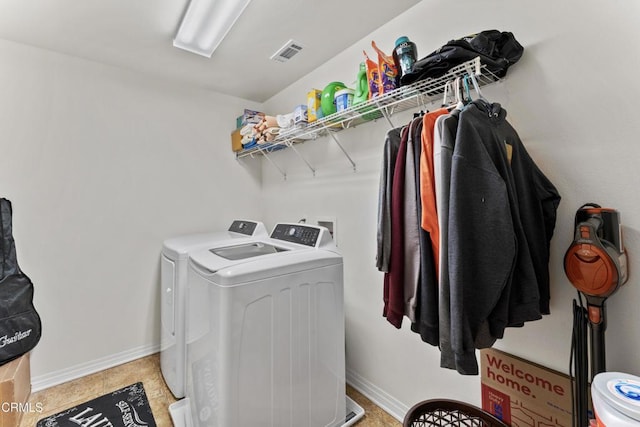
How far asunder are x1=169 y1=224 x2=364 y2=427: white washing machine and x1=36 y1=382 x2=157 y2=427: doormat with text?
0.84ft

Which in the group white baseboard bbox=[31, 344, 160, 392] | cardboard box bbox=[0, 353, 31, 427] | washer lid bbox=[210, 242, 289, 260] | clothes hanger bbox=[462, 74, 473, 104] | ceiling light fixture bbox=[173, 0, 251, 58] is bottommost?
white baseboard bbox=[31, 344, 160, 392]

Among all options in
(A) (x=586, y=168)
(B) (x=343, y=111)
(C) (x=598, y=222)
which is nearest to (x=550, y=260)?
(C) (x=598, y=222)

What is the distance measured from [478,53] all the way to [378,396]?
6.59 feet

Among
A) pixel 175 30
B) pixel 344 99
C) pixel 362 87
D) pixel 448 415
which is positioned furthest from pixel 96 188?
pixel 448 415

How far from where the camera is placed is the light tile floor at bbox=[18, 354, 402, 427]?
5.60 feet

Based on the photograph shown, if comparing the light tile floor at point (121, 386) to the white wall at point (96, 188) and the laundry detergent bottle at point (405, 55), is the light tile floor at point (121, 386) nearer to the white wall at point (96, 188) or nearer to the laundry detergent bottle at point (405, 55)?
the white wall at point (96, 188)

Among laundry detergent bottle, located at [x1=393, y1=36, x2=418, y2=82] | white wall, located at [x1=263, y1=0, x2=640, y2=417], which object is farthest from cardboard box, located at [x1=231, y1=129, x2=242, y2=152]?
laundry detergent bottle, located at [x1=393, y1=36, x2=418, y2=82]

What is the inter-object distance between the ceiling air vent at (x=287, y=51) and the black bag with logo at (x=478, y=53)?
1.16 metres

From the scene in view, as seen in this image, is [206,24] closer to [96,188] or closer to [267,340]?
[96,188]

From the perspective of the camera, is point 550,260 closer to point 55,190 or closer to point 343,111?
point 343,111

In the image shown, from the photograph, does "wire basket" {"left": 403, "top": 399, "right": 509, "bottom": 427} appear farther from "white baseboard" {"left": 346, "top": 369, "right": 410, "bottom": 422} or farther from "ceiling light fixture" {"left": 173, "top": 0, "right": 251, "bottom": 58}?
"ceiling light fixture" {"left": 173, "top": 0, "right": 251, "bottom": 58}

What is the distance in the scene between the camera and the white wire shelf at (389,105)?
1150mm

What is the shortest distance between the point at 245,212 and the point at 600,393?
9.18 feet

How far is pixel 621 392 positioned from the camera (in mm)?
736
